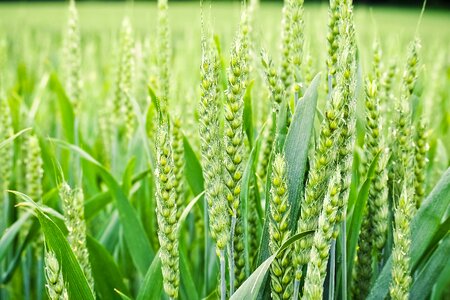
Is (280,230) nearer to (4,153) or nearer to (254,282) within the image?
(254,282)

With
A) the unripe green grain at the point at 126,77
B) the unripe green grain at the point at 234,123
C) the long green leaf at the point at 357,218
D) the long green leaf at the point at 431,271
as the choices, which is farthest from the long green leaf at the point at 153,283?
the unripe green grain at the point at 126,77

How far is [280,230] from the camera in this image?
787 millimetres

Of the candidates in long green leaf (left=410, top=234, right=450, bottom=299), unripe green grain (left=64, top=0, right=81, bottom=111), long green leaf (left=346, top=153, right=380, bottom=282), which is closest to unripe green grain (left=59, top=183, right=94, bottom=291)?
long green leaf (left=346, top=153, right=380, bottom=282)

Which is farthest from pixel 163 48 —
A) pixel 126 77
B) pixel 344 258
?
pixel 344 258

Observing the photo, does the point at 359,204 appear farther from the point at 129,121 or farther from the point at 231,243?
the point at 129,121

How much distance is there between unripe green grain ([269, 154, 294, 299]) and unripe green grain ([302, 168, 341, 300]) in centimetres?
6

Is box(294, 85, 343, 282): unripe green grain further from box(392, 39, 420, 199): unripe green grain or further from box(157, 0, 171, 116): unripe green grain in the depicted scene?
box(157, 0, 171, 116): unripe green grain

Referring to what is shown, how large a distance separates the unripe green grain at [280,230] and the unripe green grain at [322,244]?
59 millimetres

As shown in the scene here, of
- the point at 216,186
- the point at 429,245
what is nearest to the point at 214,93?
the point at 216,186

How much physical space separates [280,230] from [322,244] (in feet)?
0.26

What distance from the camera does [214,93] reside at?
30.3 inches

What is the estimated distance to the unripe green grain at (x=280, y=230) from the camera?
0.77 metres

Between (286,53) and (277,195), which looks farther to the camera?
(286,53)

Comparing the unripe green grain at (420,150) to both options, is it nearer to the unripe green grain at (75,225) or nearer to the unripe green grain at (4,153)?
the unripe green grain at (75,225)
